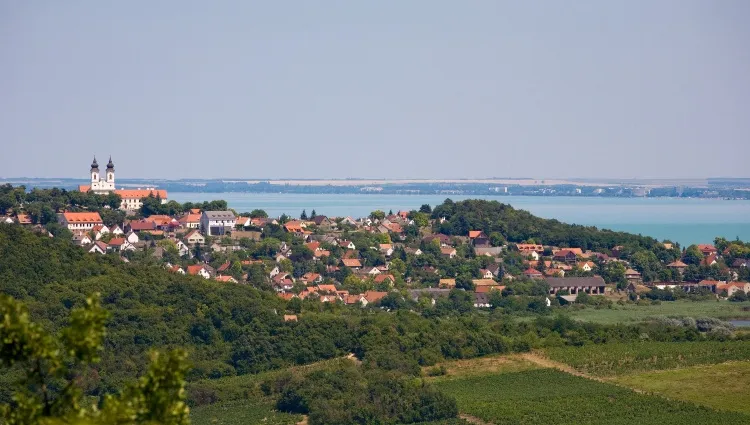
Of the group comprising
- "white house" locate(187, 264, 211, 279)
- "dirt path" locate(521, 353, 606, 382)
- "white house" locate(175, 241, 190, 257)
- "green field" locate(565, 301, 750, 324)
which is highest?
"white house" locate(175, 241, 190, 257)

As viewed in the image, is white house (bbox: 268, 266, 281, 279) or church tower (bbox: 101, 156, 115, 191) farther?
church tower (bbox: 101, 156, 115, 191)

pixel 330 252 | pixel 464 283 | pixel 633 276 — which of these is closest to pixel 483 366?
pixel 464 283

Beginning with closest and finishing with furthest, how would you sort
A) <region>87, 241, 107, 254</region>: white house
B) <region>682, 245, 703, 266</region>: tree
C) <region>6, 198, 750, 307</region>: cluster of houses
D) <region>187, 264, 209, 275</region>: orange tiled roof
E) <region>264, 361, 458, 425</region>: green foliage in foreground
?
<region>264, 361, 458, 425</region>: green foliage in foreground < <region>187, 264, 209, 275</region>: orange tiled roof < <region>87, 241, 107, 254</region>: white house < <region>6, 198, 750, 307</region>: cluster of houses < <region>682, 245, 703, 266</region>: tree

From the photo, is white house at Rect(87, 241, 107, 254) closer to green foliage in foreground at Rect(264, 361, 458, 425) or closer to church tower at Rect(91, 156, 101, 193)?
church tower at Rect(91, 156, 101, 193)

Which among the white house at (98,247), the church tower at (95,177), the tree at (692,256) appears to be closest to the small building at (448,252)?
the tree at (692,256)

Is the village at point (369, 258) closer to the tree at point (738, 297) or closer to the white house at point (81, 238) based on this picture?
Result: the white house at point (81, 238)

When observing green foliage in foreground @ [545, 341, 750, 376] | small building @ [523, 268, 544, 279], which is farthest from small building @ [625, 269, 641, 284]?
green foliage in foreground @ [545, 341, 750, 376]

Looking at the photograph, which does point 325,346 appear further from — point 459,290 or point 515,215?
point 515,215

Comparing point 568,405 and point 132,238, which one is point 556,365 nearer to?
point 568,405
